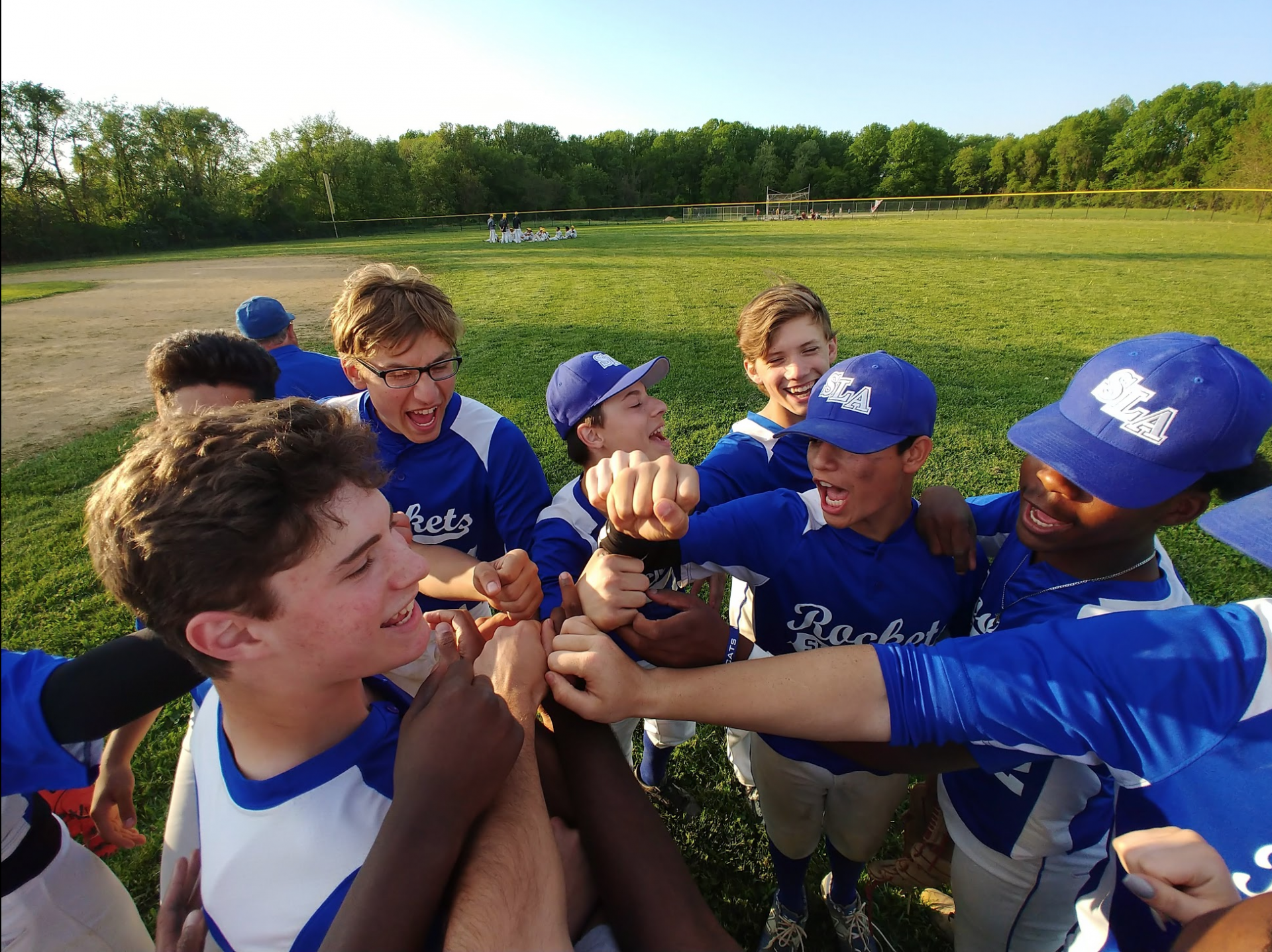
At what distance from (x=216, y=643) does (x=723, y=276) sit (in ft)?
62.0

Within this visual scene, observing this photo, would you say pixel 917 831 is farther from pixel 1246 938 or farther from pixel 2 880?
pixel 2 880

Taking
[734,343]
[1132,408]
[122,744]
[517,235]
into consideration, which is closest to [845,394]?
[1132,408]

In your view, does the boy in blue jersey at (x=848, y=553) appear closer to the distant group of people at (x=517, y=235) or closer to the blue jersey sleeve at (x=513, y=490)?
the blue jersey sleeve at (x=513, y=490)

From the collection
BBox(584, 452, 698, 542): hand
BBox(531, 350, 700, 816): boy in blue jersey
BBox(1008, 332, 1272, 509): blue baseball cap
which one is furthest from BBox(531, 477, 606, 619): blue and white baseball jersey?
BBox(1008, 332, 1272, 509): blue baseball cap

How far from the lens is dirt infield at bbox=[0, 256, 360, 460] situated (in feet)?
30.2

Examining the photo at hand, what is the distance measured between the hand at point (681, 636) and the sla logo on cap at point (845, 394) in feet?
2.94

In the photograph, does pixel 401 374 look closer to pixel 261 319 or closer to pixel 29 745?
pixel 29 745

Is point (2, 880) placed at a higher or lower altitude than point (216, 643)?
lower

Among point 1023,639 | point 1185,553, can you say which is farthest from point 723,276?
point 1023,639

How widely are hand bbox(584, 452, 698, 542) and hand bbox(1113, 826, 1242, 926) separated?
42.9 inches

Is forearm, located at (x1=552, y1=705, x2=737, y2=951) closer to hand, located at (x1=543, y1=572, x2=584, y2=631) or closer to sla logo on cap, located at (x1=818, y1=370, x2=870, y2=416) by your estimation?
hand, located at (x1=543, y1=572, x2=584, y2=631)

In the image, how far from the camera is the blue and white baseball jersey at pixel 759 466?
2.87 meters

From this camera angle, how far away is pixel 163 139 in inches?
1367

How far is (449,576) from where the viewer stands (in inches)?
108
